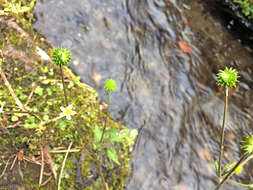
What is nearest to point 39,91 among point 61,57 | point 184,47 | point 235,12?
point 61,57

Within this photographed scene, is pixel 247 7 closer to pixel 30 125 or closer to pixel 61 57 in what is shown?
pixel 61 57

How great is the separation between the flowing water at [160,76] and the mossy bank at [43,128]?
15.0 inches

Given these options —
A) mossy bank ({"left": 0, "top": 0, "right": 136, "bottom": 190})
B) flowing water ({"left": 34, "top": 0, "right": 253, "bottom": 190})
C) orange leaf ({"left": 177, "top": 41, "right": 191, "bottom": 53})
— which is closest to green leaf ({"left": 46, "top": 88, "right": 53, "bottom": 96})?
mossy bank ({"left": 0, "top": 0, "right": 136, "bottom": 190})

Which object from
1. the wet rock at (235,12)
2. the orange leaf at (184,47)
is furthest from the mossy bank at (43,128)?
the wet rock at (235,12)

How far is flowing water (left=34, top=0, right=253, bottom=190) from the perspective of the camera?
3.10 m

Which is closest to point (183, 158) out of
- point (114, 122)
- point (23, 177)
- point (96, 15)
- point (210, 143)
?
point (210, 143)

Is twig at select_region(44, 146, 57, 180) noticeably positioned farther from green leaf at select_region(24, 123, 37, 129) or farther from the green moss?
the green moss

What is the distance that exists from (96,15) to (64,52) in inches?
90.4

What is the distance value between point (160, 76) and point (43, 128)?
78.7 inches

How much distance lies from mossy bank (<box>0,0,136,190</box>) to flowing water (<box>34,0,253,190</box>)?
38 cm

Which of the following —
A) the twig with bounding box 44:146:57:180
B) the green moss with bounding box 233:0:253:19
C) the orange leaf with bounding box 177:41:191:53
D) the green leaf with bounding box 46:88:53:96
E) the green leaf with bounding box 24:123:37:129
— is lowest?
the twig with bounding box 44:146:57:180

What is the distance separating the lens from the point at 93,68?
3424 millimetres

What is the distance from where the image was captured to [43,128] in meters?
2.31

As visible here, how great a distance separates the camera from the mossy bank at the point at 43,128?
2125 millimetres
